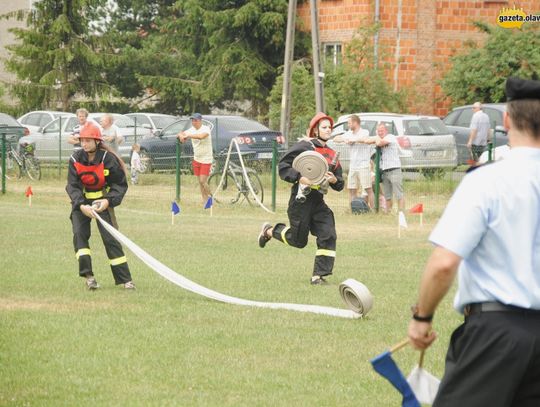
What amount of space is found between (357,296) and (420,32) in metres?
29.2

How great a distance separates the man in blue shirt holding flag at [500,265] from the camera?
451cm

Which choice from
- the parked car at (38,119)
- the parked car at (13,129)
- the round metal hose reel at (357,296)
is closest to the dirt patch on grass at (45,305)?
the round metal hose reel at (357,296)

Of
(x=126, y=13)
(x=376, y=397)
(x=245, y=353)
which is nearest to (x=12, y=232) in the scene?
(x=245, y=353)

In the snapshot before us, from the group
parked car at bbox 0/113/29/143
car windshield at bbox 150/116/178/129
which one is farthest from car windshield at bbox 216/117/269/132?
parked car at bbox 0/113/29/143

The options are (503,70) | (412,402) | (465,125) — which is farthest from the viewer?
(503,70)

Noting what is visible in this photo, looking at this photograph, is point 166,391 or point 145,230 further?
point 145,230

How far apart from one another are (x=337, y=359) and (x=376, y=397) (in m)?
1.16

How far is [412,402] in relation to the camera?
Answer: 17.1 ft

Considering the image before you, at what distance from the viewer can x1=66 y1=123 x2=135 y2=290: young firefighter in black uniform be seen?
463 inches

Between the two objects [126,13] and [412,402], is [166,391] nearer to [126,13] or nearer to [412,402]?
[412,402]

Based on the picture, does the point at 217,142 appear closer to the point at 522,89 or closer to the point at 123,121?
the point at 123,121

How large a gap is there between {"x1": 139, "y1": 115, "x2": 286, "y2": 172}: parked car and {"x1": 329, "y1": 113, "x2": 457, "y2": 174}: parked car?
2.15m

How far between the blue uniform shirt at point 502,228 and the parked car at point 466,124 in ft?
69.7

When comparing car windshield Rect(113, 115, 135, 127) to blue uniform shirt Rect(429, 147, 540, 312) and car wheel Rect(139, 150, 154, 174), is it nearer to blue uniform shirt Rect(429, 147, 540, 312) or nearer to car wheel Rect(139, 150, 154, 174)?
car wheel Rect(139, 150, 154, 174)
